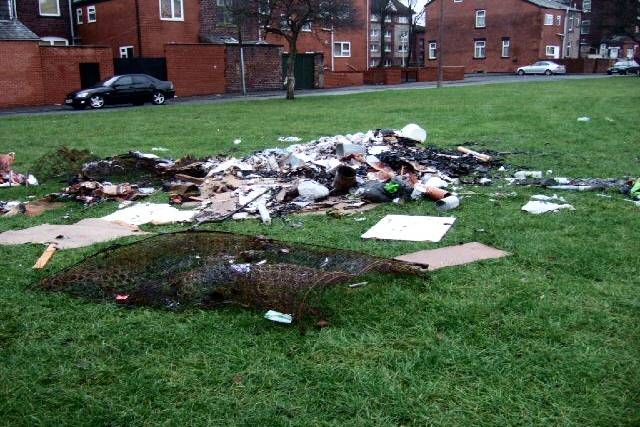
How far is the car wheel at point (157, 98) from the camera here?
91.9 ft

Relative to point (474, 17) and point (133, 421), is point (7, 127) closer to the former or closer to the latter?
point (133, 421)

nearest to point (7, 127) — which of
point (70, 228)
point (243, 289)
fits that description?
point (70, 228)

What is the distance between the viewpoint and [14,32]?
93.6 ft

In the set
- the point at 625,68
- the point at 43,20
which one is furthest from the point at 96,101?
the point at 625,68

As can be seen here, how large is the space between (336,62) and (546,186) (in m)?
40.4

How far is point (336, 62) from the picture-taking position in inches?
1820

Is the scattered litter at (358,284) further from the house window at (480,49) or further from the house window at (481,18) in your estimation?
the house window at (481,18)

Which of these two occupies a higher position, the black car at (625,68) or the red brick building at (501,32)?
the red brick building at (501,32)

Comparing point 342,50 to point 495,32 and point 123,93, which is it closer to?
point 495,32

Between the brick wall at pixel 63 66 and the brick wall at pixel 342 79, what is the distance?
641 inches

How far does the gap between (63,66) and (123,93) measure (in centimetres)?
494

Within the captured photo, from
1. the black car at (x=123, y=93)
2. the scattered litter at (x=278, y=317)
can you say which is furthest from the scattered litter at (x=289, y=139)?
the black car at (x=123, y=93)

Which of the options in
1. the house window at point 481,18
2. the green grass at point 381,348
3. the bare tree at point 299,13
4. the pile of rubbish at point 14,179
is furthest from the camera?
the house window at point 481,18

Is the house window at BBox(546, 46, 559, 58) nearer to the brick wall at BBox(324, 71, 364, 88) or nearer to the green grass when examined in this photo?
the brick wall at BBox(324, 71, 364, 88)
